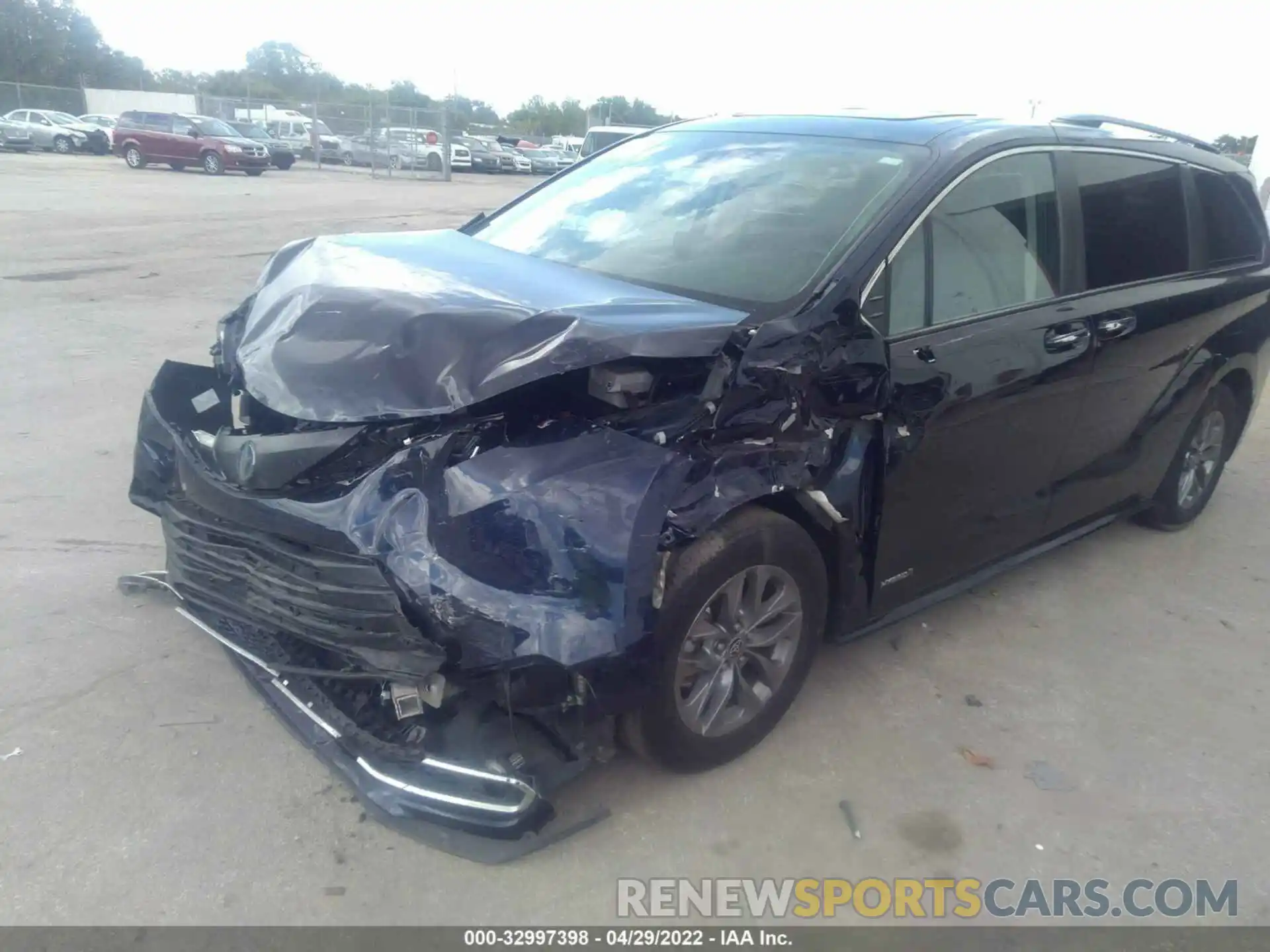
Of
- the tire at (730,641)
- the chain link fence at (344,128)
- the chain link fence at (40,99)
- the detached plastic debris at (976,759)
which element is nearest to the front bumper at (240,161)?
the chain link fence at (344,128)

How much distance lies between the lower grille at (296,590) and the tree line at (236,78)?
130 feet

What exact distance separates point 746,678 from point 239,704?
5.41 feet

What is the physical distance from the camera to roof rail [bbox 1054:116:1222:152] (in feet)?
14.2

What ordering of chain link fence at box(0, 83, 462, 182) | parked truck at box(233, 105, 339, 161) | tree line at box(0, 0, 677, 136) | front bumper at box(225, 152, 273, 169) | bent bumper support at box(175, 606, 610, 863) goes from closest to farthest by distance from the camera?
bent bumper support at box(175, 606, 610, 863) < front bumper at box(225, 152, 273, 169) < chain link fence at box(0, 83, 462, 182) < parked truck at box(233, 105, 339, 161) < tree line at box(0, 0, 677, 136)

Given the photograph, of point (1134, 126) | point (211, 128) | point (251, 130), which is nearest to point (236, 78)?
point (251, 130)

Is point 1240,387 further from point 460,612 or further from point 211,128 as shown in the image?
point 211,128

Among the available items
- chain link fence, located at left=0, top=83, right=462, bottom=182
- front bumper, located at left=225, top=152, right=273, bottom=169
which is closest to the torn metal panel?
front bumper, located at left=225, top=152, right=273, bottom=169

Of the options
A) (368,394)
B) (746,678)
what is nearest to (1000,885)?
(746,678)

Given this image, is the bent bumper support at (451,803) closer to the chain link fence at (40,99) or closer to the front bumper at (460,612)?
the front bumper at (460,612)

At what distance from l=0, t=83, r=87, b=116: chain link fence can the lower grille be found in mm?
46411

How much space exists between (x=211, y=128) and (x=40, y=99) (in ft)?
64.8

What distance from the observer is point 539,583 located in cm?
250

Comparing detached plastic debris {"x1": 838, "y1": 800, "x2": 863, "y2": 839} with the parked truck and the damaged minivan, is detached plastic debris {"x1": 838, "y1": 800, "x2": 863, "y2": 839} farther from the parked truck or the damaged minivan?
the parked truck

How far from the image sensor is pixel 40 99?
142ft
